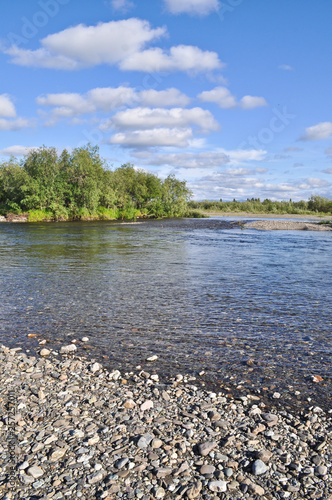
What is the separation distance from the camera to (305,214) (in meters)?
151

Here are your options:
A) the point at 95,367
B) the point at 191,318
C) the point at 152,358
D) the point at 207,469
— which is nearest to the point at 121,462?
the point at 207,469

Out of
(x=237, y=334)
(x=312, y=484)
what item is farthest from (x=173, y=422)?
(x=237, y=334)

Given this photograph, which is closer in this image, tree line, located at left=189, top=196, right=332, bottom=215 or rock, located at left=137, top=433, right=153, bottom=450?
rock, located at left=137, top=433, right=153, bottom=450

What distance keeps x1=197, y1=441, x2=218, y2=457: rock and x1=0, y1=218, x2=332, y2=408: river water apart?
206 cm

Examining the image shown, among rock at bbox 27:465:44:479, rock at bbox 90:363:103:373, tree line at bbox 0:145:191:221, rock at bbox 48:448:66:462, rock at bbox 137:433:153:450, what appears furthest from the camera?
tree line at bbox 0:145:191:221

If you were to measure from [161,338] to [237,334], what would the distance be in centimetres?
255

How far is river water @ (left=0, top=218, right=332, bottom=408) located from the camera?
858 cm

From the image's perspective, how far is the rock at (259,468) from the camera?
5.02 m

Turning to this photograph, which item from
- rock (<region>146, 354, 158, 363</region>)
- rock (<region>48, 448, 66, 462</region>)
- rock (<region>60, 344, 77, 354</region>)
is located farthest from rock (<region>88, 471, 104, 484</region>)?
rock (<region>60, 344, 77, 354</region>)

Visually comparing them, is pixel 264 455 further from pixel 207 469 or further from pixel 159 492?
pixel 159 492

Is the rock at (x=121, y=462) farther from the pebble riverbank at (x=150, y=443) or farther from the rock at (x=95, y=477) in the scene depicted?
the rock at (x=95, y=477)

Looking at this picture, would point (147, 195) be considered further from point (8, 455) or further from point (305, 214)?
point (8, 455)

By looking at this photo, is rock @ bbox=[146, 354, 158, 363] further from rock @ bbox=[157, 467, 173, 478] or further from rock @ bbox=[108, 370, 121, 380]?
rock @ bbox=[157, 467, 173, 478]

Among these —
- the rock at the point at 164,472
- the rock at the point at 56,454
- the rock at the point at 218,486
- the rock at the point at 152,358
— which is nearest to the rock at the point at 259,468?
the rock at the point at 218,486
